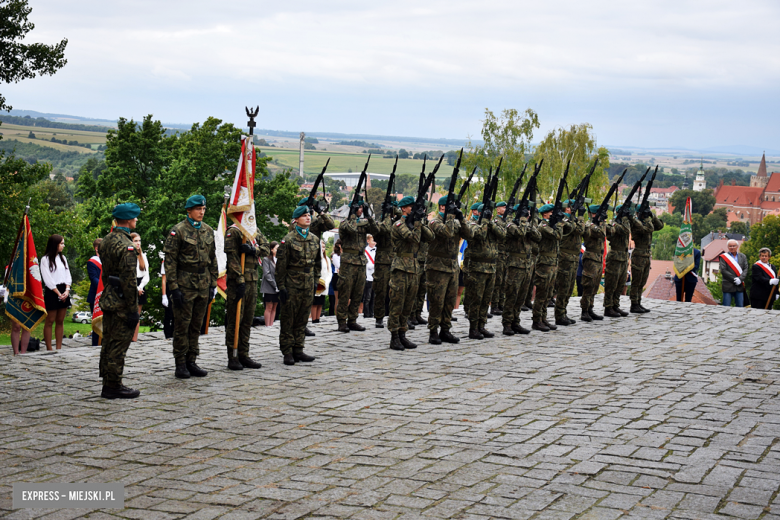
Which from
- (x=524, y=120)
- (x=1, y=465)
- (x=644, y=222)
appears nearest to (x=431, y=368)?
(x=1, y=465)

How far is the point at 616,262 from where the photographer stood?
524 inches

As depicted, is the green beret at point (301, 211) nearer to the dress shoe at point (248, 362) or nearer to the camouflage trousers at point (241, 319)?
the camouflage trousers at point (241, 319)

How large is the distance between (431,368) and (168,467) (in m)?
4.13

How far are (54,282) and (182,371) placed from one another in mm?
2954

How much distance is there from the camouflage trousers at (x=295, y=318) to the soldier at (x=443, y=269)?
80.3 inches

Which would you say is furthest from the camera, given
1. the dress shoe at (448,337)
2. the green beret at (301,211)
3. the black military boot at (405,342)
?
the dress shoe at (448,337)

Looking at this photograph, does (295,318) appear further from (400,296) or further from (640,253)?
(640,253)

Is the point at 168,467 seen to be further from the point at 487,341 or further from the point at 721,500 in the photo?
the point at 487,341

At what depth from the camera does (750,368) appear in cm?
908

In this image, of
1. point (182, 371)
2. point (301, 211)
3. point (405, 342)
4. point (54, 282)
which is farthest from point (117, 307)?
point (405, 342)

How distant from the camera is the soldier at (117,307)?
7191 millimetres

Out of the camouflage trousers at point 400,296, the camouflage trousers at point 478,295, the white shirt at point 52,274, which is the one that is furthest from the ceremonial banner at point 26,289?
Answer: the camouflage trousers at point 478,295

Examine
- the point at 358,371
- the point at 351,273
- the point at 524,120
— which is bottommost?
the point at 358,371

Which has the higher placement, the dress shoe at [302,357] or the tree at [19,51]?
the tree at [19,51]
